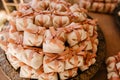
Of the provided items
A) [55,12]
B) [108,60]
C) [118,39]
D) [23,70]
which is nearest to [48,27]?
[55,12]

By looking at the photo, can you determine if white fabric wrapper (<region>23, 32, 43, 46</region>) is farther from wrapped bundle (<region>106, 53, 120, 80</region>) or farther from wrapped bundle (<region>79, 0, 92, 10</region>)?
wrapped bundle (<region>79, 0, 92, 10</region>)

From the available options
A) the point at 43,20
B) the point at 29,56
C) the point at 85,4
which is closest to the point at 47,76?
the point at 29,56

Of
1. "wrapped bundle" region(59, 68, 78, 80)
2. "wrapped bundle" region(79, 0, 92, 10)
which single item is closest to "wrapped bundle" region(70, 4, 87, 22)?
"wrapped bundle" region(59, 68, 78, 80)

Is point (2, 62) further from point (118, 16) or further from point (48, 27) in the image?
point (118, 16)

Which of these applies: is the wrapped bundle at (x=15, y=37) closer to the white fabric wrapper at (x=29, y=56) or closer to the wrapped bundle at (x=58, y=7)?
the white fabric wrapper at (x=29, y=56)

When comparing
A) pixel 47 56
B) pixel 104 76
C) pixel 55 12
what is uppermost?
pixel 55 12

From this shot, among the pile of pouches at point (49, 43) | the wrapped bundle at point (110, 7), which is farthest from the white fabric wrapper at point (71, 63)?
the wrapped bundle at point (110, 7)
